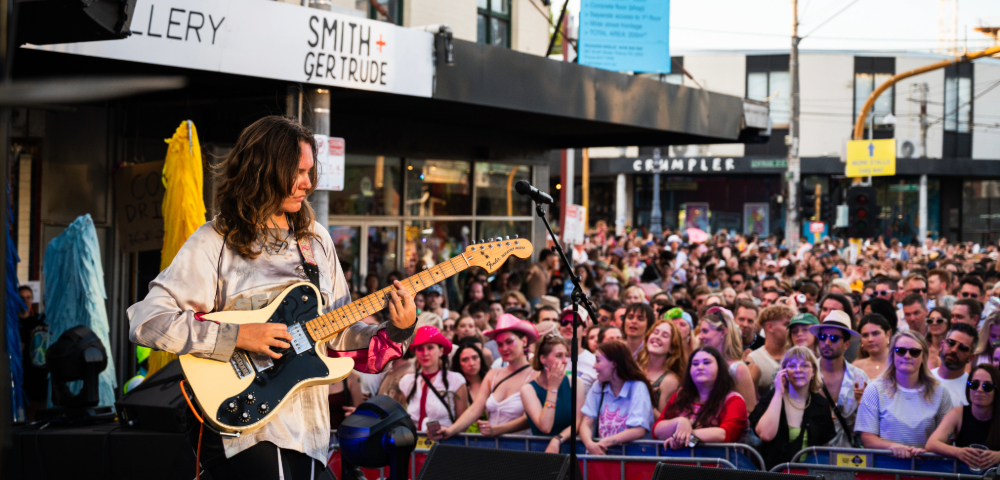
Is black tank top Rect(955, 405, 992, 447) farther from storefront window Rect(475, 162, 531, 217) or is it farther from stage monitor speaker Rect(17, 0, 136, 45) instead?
storefront window Rect(475, 162, 531, 217)

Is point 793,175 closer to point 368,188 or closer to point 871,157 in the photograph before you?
point 871,157

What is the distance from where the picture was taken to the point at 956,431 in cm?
550

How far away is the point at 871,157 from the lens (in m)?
19.5

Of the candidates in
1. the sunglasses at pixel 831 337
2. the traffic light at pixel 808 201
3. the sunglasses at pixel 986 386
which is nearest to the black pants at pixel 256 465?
the sunglasses at pixel 986 386

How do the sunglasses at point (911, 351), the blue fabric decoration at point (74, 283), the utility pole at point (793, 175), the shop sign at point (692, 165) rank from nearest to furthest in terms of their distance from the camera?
1. the sunglasses at point (911, 351)
2. the blue fabric decoration at point (74, 283)
3. the utility pole at point (793, 175)
4. the shop sign at point (692, 165)

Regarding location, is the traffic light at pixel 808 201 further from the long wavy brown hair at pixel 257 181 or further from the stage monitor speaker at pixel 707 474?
the long wavy brown hair at pixel 257 181

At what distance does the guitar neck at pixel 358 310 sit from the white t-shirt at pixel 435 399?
3.49 m

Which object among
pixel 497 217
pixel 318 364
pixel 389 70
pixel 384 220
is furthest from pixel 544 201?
pixel 497 217

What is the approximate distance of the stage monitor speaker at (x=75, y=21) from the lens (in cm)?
366

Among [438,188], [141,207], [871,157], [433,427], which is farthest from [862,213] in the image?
[141,207]

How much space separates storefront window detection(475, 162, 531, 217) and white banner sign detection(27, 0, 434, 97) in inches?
250

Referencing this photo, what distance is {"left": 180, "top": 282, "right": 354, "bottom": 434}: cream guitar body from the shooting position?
2723mm

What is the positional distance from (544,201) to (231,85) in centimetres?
512

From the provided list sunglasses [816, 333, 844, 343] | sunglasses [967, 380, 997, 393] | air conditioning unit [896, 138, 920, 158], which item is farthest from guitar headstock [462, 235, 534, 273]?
air conditioning unit [896, 138, 920, 158]
